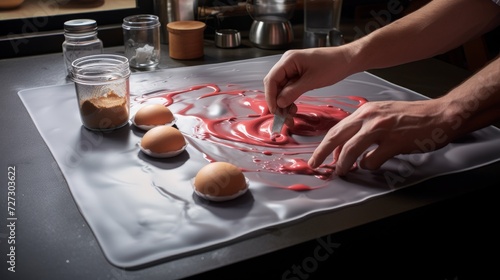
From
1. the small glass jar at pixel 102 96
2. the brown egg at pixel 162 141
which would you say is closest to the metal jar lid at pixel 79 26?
the small glass jar at pixel 102 96

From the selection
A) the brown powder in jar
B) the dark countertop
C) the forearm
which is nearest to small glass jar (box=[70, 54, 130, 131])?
the brown powder in jar

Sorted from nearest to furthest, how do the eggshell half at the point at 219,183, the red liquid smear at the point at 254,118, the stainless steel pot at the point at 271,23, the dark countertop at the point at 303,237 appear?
1. the dark countertop at the point at 303,237
2. the eggshell half at the point at 219,183
3. the red liquid smear at the point at 254,118
4. the stainless steel pot at the point at 271,23

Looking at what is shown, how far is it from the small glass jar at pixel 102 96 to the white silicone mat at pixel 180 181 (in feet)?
0.10

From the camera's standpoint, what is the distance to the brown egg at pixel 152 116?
1.25 metres

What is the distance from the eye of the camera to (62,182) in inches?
40.9

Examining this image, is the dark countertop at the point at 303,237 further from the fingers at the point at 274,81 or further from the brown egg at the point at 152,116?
the fingers at the point at 274,81

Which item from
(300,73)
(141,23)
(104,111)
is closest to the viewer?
(104,111)

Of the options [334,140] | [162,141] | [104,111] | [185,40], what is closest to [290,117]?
[334,140]

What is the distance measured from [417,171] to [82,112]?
771 millimetres

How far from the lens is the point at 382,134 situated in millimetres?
1078

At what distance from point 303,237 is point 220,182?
19 cm

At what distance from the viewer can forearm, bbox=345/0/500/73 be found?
55.9 inches

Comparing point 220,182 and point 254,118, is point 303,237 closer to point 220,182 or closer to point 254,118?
point 220,182

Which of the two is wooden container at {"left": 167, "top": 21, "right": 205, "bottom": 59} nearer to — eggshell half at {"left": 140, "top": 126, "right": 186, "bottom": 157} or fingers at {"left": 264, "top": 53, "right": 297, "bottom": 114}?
fingers at {"left": 264, "top": 53, "right": 297, "bottom": 114}
